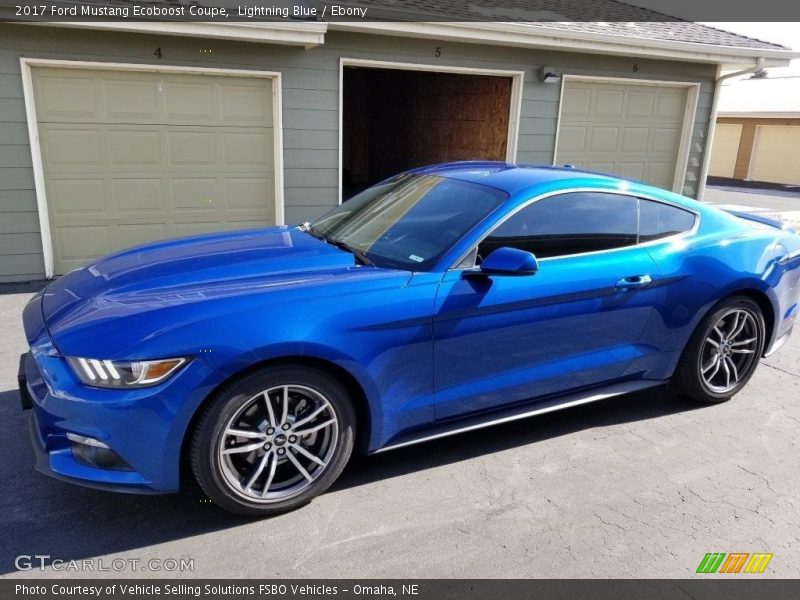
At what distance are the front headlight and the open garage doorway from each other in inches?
248

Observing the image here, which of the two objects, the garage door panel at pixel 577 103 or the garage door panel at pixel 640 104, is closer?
the garage door panel at pixel 577 103

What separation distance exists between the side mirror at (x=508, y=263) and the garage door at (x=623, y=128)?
7.14 m

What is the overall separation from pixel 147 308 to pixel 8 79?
524 cm

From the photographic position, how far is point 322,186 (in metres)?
8.09

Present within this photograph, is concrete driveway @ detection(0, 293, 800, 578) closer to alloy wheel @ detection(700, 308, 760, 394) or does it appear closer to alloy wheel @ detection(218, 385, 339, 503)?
alloy wheel @ detection(218, 385, 339, 503)

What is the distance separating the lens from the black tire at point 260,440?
8.81 feet

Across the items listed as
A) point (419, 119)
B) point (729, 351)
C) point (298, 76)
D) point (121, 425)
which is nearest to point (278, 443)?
point (121, 425)

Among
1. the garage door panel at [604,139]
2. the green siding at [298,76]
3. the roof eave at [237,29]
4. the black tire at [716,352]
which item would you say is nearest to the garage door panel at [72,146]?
the green siding at [298,76]

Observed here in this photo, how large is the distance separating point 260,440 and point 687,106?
10.3m

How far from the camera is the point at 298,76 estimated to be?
7.61 m

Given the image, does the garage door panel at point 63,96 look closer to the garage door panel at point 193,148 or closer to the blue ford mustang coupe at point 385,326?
the garage door panel at point 193,148

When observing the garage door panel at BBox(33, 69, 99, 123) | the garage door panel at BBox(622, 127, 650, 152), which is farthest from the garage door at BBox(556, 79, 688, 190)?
the garage door panel at BBox(33, 69, 99, 123)

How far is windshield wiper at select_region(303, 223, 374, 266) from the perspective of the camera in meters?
3.38
